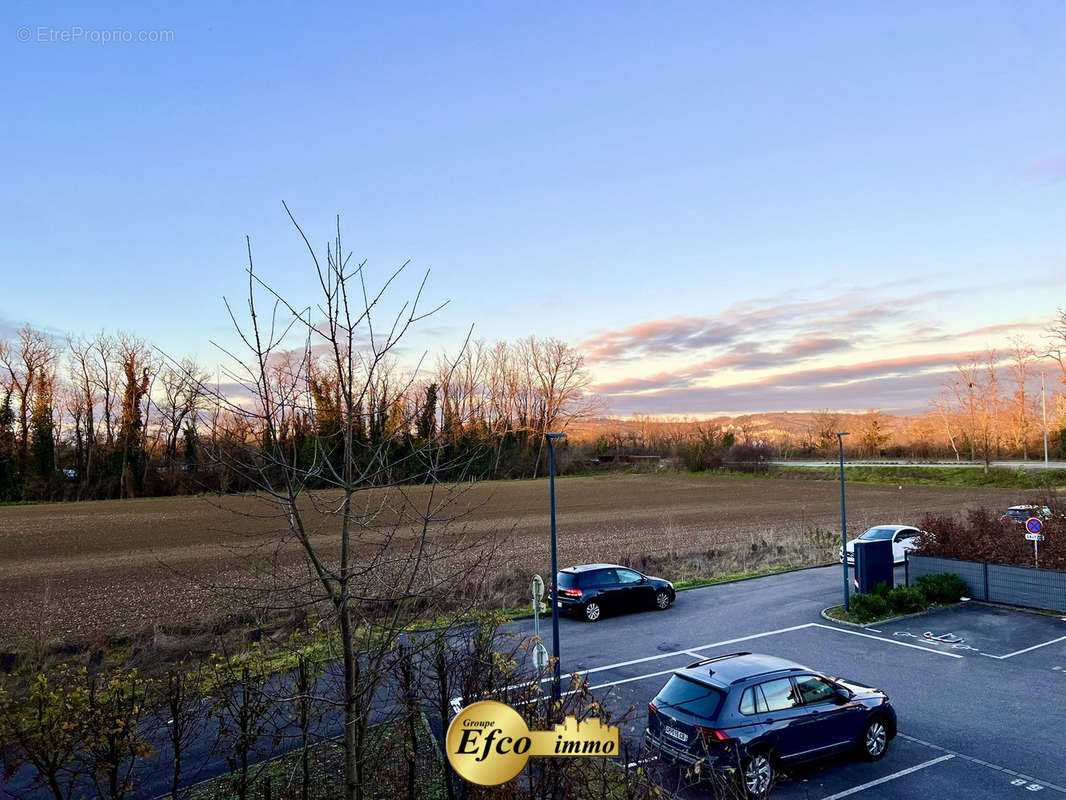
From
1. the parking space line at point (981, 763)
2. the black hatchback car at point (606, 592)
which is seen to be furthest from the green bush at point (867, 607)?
the parking space line at point (981, 763)

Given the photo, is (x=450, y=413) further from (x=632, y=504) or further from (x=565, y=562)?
(x=632, y=504)

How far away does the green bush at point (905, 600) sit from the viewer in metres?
18.5

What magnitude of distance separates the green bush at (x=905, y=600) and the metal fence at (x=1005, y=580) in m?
1.85

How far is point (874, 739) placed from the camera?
33.3 ft

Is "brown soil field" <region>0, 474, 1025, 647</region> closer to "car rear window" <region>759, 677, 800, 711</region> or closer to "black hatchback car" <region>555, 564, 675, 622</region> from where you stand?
"black hatchback car" <region>555, 564, 675, 622</region>

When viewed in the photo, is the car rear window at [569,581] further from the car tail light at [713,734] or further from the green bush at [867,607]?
the car tail light at [713,734]

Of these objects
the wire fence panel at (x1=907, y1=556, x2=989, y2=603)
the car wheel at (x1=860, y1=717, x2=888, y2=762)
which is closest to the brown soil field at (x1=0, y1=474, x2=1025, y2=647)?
the wire fence panel at (x1=907, y1=556, x2=989, y2=603)

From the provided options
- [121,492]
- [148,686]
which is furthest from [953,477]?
[121,492]

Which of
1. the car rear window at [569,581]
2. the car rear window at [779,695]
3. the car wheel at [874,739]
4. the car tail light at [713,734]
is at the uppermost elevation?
the car rear window at [779,695]

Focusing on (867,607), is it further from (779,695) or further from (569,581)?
(779,695)

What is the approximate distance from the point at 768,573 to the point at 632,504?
26.6 m

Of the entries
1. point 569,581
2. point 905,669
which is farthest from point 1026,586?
point 569,581

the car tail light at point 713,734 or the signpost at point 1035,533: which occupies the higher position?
the signpost at point 1035,533

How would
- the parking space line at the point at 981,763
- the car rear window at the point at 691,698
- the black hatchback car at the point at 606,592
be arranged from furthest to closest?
1. the black hatchback car at the point at 606,592
2. the parking space line at the point at 981,763
3. the car rear window at the point at 691,698
